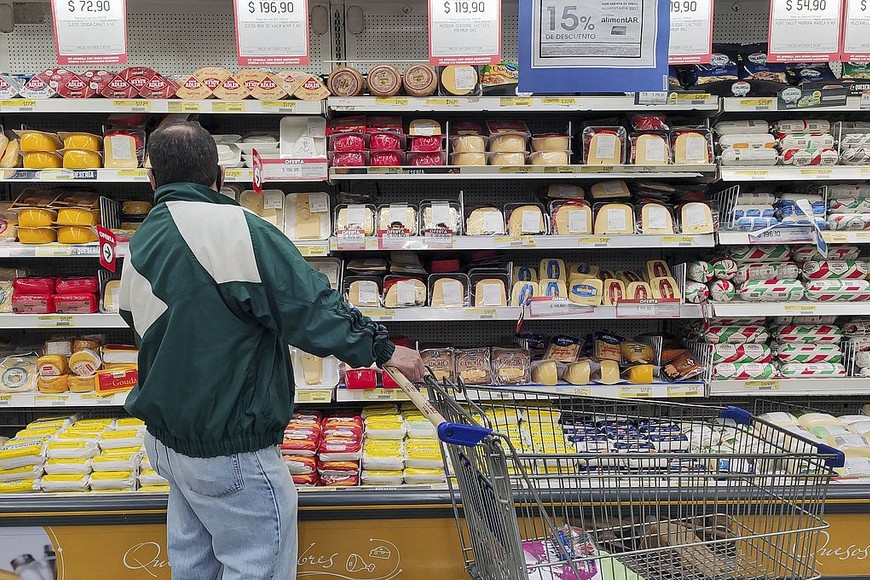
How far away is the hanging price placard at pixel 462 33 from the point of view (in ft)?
8.30

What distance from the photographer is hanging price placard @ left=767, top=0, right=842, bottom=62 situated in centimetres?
259

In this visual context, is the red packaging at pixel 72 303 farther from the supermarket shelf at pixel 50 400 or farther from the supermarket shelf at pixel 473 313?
the supermarket shelf at pixel 473 313

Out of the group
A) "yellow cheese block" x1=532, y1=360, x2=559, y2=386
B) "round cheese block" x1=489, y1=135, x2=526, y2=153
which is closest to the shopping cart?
"yellow cheese block" x1=532, y1=360, x2=559, y2=386

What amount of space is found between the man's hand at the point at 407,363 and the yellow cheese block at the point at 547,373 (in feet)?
4.68

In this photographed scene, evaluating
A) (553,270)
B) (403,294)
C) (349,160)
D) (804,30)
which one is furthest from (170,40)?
(804,30)

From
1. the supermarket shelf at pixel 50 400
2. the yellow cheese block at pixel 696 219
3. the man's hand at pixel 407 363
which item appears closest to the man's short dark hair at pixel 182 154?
the man's hand at pixel 407 363

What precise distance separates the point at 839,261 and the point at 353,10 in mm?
2647

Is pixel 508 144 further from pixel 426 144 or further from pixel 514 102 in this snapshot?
pixel 426 144

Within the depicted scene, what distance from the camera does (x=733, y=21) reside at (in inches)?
127

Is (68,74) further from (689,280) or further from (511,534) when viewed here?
(689,280)

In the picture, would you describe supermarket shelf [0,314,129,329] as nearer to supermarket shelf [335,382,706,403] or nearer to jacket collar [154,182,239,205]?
supermarket shelf [335,382,706,403]

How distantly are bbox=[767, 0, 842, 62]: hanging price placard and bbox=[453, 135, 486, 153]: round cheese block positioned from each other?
125 centimetres

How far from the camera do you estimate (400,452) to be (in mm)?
2580

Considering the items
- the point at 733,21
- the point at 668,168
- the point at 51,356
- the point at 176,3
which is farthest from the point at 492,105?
the point at 51,356
